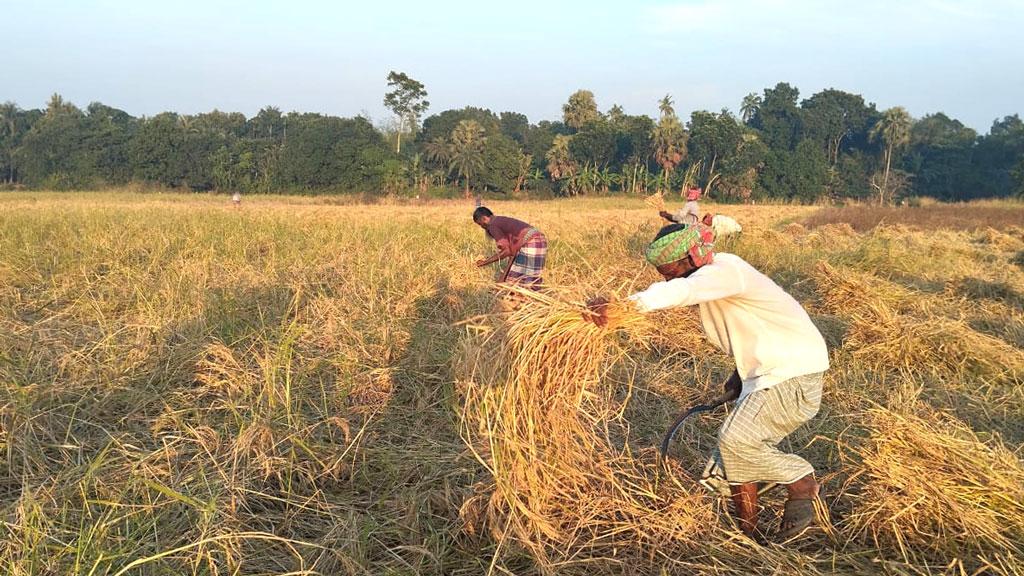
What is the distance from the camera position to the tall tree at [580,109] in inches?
2459

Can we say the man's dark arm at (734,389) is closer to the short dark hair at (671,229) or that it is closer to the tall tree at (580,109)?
the short dark hair at (671,229)

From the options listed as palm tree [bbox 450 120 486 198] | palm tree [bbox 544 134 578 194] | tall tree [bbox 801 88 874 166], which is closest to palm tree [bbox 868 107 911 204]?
tall tree [bbox 801 88 874 166]

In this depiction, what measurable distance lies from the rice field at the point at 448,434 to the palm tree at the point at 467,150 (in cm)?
3963

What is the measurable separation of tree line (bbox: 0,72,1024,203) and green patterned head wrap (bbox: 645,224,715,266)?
116 feet

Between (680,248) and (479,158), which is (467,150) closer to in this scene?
(479,158)

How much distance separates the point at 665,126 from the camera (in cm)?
4775

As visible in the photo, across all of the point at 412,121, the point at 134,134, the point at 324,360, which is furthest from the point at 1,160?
the point at 324,360

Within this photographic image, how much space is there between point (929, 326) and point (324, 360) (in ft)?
15.1

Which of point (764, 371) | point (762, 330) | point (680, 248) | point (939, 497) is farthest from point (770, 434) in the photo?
point (680, 248)

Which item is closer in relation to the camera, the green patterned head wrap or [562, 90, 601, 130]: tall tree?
the green patterned head wrap

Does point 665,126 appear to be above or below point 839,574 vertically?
above

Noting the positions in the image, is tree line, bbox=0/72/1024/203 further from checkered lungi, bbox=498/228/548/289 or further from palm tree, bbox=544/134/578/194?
checkered lungi, bbox=498/228/548/289

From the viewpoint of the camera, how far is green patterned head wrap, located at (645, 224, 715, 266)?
2199 mm

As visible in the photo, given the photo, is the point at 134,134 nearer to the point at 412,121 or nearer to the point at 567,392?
the point at 412,121
